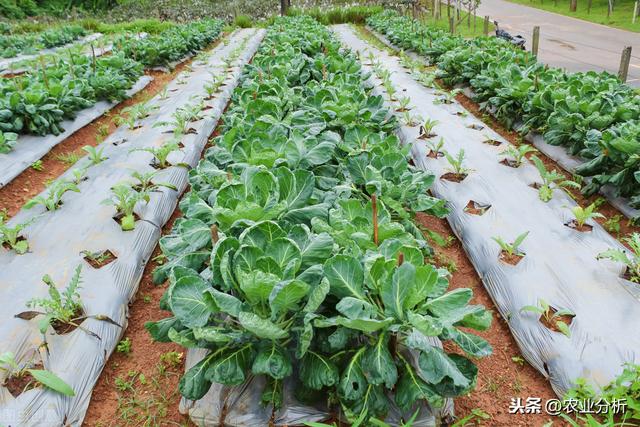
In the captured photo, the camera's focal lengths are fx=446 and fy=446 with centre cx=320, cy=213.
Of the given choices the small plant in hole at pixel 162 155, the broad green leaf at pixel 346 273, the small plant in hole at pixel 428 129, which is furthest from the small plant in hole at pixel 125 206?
the small plant in hole at pixel 428 129

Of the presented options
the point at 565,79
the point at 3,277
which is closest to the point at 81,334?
the point at 3,277

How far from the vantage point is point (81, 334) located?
245 centimetres

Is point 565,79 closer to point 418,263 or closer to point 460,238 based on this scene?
point 460,238

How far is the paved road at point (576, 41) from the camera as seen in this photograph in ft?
38.5

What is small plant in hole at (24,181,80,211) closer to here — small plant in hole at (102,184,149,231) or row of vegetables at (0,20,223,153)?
small plant in hole at (102,184,149,231)

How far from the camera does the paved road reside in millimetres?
11727

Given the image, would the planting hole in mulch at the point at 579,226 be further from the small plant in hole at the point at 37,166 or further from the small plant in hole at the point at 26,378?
the small plant in hole at the point at 37,166

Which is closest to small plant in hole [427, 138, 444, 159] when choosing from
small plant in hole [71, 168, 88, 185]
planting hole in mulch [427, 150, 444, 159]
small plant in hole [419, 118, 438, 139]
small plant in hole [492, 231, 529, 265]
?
planting hole in mulch [427, 150, 444, 159]

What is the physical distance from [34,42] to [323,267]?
48.0ft

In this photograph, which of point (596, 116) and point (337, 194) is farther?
point (596, 116)

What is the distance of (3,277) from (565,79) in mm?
6222

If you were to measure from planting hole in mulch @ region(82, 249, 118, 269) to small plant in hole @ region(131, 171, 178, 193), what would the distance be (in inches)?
29.8

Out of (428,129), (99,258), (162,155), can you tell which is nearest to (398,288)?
(99,258)

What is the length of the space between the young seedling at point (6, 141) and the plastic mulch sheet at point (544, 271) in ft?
14.3
